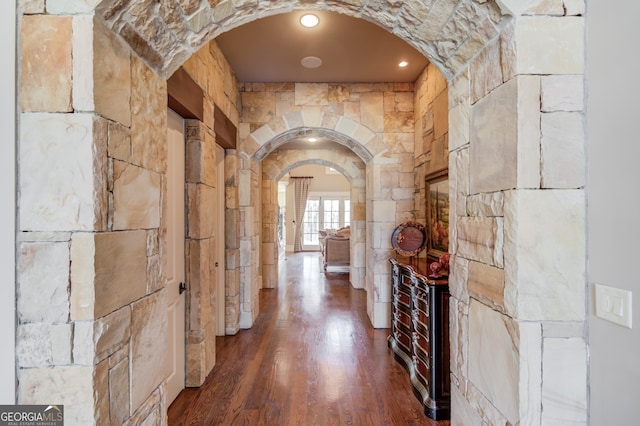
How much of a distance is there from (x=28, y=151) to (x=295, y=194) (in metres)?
10.5

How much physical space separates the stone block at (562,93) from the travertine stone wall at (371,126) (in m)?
2.86

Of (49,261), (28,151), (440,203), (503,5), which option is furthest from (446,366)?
(28,151)

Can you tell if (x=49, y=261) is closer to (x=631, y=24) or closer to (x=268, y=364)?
(x=631, y=24)

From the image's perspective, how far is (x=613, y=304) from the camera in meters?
0.94

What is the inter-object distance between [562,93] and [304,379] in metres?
2.58

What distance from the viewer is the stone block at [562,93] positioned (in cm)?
103

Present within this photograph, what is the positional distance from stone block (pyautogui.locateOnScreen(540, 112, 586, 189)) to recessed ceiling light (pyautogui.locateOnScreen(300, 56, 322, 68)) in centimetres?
262

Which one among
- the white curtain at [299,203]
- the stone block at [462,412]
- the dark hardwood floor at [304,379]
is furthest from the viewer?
the white curtain at [299,203]

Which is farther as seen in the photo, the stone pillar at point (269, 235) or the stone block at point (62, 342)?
the stone pillar at point (269, 235)

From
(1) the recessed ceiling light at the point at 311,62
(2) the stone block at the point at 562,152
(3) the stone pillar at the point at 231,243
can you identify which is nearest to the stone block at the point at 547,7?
(2) the stone block at the point at 562,152

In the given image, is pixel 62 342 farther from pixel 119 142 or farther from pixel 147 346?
pixel 119 142

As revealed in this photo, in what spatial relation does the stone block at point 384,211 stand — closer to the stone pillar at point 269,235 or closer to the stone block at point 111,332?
the stone pillar at point 269,235

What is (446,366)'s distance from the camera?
224cm

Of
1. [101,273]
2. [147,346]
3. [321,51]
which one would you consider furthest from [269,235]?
→ [101,273]
